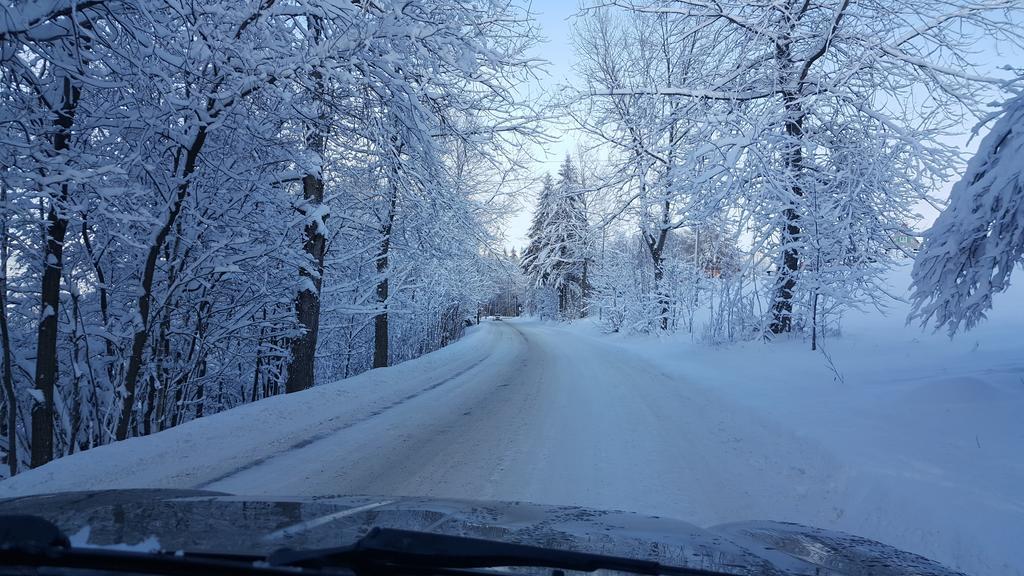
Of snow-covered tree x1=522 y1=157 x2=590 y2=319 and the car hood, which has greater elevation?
snow-covered tree x1=522 y1=157 x2=590 y2=319

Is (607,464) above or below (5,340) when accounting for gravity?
below

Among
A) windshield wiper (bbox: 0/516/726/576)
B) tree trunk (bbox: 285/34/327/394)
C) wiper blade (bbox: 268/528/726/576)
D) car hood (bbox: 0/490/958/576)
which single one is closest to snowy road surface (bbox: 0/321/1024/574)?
car hood (bbox: 0/490/958/576)

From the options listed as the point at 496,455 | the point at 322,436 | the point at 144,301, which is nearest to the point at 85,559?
the point at 496,455

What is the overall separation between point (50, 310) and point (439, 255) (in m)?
8.31

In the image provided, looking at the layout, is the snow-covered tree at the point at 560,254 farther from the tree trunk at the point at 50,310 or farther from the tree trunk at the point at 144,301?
the tree trunk at the point at 50,310

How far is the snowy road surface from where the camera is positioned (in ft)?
12.2

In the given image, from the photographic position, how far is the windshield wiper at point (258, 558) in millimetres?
1377

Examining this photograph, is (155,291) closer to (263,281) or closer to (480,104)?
(263,281)

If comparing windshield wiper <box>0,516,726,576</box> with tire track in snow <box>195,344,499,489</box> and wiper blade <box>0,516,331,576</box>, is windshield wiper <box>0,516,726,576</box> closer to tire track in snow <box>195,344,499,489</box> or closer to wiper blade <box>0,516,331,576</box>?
wiper blade <box>0,516,331,576</box>

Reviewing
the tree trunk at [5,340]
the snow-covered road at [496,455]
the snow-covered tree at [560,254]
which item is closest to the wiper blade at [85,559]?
the snow-covered road at [496,455]

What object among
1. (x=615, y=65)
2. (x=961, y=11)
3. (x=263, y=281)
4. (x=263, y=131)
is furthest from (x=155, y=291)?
(x=615, y=65)

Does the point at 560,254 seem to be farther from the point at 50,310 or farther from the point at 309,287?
the point at 50,310

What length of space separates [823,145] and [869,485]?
7.93 meters

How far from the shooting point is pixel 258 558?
1.53m
